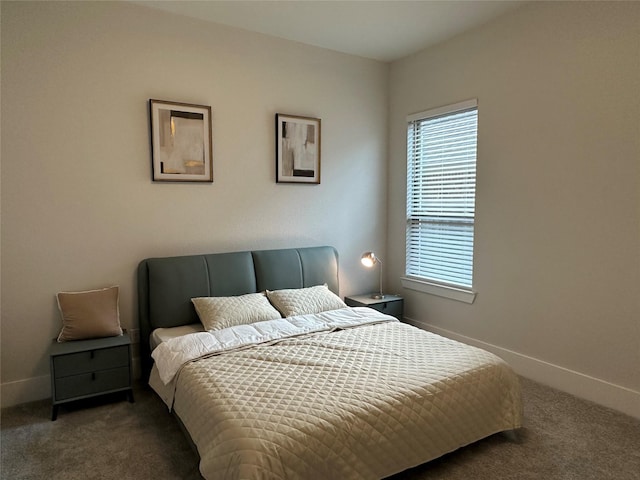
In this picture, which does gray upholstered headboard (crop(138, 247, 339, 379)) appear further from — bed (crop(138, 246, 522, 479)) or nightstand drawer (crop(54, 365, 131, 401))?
nightstand drawer (crop(54, 365, 131, 401))

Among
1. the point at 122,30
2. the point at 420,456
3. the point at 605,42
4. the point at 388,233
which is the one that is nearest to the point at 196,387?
the point at 420,456

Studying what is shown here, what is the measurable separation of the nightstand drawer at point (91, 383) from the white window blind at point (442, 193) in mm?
2774

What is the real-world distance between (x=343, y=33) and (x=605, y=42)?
76.8 inches

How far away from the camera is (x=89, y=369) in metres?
2.68

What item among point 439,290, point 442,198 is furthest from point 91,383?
point 442,198

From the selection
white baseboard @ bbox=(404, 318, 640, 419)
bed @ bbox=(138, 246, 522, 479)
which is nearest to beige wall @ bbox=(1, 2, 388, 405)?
bed @ bbox=(138, 246, 522, 479)

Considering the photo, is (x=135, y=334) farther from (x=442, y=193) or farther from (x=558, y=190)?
(x=558, y=190)

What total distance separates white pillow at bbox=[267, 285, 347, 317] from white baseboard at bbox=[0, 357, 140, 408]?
1.71m

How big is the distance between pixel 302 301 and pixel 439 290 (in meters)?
1.42

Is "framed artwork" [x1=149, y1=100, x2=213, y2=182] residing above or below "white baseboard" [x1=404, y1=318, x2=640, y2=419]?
above

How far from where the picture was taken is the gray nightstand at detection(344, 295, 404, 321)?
3.92 meters

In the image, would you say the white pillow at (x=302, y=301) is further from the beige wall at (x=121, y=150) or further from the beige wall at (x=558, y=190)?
the beige wall at (x=558, y=190)

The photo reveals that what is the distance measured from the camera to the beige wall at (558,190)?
2645 mm

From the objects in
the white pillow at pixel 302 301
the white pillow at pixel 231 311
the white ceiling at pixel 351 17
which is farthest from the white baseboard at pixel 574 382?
the white ceiling at pixel 351 17
